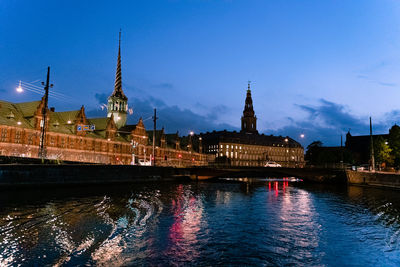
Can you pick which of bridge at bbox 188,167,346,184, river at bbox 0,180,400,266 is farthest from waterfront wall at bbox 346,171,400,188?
river at bbox 0,180,400,266

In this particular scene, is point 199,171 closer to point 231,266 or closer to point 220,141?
point 231,266

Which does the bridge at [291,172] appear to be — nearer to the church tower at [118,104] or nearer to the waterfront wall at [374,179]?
the waterfront wall at [374,179]

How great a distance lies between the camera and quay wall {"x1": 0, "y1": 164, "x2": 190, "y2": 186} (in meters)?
37.4

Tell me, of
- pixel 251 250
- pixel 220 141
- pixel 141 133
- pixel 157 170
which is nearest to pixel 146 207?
pixel 251 250

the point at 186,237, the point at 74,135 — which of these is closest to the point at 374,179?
the point at 186,237

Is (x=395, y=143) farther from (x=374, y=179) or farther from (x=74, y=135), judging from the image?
(x=74, y=135)

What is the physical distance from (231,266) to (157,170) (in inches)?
2368

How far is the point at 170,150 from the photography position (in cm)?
13162

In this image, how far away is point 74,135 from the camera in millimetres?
83250

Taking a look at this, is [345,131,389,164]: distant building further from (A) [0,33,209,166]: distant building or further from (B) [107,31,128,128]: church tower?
(B) [107,31,128,128]: church tower

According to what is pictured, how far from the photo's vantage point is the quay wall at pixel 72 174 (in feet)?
123

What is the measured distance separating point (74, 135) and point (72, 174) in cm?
4043

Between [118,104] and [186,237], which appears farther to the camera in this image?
[118,104]

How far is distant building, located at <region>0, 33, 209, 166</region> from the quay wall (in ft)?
16.2
